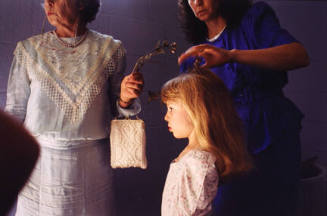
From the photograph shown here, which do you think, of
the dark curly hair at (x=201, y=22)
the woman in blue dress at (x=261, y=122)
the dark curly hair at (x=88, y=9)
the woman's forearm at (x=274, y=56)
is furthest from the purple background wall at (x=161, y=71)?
the woman's forearm at (x=274, y=56)

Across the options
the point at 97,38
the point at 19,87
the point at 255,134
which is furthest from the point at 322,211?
the point at 19,87

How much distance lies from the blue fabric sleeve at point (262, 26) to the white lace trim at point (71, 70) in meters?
0.37

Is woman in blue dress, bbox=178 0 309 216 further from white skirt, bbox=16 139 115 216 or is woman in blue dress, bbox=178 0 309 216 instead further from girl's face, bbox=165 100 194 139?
white skirt, bbox=16 139 115 216

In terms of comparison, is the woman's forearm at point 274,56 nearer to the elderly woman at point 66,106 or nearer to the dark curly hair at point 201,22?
the dark curly hair at point 201,22

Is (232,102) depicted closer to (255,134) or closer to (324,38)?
(255,134)

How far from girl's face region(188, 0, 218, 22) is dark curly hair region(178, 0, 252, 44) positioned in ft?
0.05

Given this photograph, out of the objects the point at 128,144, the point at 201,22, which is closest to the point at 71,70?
the point at 128,144

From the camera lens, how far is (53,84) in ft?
2.89

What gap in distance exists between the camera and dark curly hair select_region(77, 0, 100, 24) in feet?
2.96

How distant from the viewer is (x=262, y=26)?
772 mm

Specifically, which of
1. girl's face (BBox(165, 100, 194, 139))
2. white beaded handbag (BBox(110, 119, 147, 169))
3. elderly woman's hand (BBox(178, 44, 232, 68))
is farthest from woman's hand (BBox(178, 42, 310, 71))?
white beaded handbag (BBox(110, 119, 147, 169))

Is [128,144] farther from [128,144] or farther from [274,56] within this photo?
[274,56]

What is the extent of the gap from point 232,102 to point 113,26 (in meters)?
0.77

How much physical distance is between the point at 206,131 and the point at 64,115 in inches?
14.2
